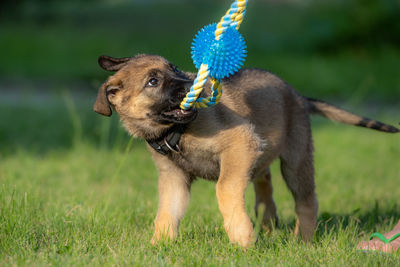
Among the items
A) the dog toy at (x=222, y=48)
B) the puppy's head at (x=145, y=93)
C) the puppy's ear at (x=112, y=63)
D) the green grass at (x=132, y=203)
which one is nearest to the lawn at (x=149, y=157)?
the green grass at (x=132, y=203)

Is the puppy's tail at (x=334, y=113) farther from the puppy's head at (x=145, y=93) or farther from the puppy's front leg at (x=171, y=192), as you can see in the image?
the puppy's front leg at (x=171, y=192)

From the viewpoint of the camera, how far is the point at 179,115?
3.60 meters

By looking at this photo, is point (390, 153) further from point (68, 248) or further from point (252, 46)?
point (252, 46)

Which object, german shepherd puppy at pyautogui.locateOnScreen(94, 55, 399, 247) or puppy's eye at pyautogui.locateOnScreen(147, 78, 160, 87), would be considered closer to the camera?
german shepherd puppy at pyautogui.locateOnScreen(94, 55, 399, 247)

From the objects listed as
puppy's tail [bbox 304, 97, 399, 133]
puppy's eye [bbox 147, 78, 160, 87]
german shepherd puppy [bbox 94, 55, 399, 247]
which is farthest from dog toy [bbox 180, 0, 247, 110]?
puppy's tail [bbox 304, 97, 399, 133]

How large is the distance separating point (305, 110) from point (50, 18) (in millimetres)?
19777

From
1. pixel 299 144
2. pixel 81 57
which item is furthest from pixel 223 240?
pixel 81 57

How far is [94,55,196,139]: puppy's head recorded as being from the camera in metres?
3.72

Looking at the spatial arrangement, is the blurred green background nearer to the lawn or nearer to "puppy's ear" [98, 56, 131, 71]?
the lawn

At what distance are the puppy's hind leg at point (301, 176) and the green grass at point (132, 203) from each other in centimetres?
17

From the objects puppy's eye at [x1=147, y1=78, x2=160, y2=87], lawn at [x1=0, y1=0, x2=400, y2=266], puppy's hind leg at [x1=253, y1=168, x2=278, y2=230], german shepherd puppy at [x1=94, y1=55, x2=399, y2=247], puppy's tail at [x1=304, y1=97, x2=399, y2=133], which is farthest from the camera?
puppy's hind leg at [x1=253, y1=168, x2=278, y2=230]

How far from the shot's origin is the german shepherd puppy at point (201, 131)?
3.67 m

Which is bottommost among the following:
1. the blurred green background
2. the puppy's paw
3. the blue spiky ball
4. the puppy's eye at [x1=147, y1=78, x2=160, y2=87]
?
the blurred green background

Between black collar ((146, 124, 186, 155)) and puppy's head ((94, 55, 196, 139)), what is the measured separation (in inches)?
1.7
